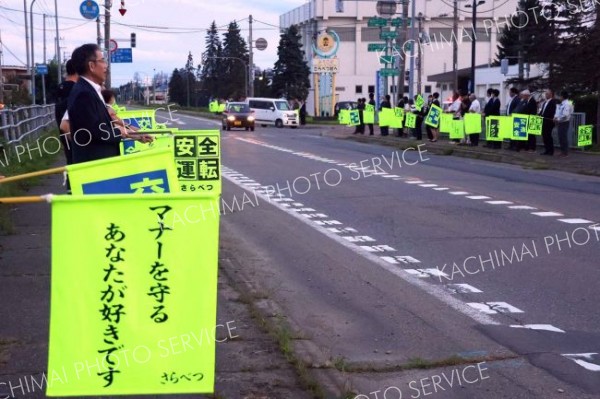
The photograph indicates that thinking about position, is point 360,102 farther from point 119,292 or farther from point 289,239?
point 119,292

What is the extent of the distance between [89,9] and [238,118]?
13.1m

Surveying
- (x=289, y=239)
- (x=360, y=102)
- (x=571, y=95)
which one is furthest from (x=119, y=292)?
(x=360, y=102)

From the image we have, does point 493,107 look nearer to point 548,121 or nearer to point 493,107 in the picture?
point 493,107

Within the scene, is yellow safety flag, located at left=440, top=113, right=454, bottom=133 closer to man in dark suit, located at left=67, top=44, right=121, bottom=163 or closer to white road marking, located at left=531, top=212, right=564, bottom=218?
white road marking, located at left=531, top=212, right=564, bottom=218

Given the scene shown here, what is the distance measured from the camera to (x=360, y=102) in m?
41.7

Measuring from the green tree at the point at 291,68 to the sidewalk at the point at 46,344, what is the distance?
80.1 m

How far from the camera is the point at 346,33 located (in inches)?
3580

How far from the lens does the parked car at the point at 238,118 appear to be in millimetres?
47781

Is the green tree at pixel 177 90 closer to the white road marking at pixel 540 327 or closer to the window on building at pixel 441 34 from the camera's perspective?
the window on building at pixel 441 34

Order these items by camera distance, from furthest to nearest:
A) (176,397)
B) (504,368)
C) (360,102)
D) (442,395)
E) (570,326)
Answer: (360,102) → (570,326) → (504,368) → (442,395) → (176,397)

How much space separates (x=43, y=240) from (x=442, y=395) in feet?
20.0

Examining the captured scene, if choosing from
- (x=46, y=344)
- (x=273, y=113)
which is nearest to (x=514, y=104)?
(x=46, y=344)

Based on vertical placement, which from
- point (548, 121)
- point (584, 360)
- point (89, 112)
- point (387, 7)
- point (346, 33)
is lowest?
point (584, 360)

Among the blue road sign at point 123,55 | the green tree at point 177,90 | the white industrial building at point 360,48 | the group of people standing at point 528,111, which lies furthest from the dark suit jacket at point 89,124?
the green tree at point 177,90
